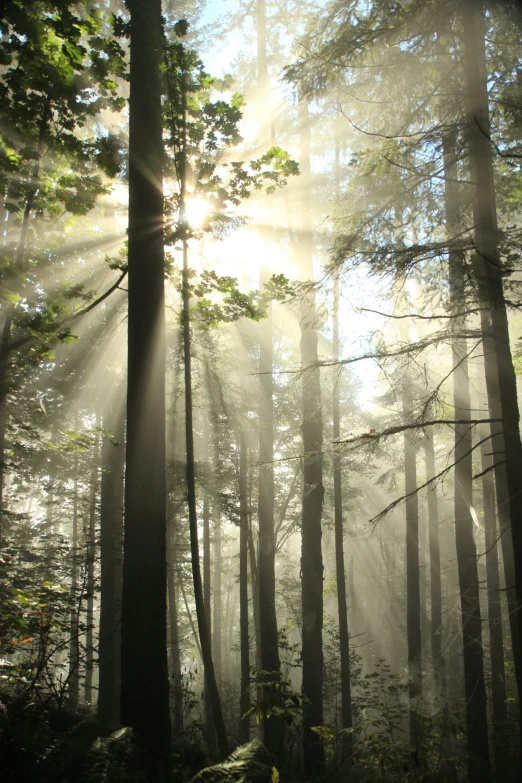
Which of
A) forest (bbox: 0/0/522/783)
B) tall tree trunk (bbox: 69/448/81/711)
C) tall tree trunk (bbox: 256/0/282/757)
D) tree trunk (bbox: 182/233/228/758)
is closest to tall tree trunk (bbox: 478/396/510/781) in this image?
forest (bbox: 0/0/522/783)

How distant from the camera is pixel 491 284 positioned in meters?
5.58

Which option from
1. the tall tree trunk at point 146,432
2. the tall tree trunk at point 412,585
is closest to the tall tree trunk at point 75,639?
the tall tree trunk at point 146,432

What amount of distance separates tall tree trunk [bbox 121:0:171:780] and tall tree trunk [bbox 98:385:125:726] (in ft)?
26.2

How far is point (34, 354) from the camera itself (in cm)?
688

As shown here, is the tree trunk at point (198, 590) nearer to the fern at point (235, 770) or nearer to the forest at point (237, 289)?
the forest at point (237, 289)

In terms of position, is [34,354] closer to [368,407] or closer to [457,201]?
[457,201]

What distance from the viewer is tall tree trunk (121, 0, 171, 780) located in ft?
13.5

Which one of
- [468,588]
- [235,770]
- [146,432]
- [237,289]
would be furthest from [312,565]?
[235,770]

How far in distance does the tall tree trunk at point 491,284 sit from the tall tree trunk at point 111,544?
9383 millimetres

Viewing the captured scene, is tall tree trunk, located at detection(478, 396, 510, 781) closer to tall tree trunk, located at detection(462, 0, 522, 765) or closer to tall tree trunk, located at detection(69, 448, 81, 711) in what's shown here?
tall tree trunk, located at detection(462, 0, 522, 765)

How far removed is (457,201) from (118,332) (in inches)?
357

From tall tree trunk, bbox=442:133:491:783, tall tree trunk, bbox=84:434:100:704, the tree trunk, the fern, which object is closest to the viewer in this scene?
the fern

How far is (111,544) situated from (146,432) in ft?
33.5

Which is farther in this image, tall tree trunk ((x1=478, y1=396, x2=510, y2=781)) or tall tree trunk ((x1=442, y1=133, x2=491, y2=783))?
tall tree trunk ((x1=478, y1=396, x2=510, y2=781))
